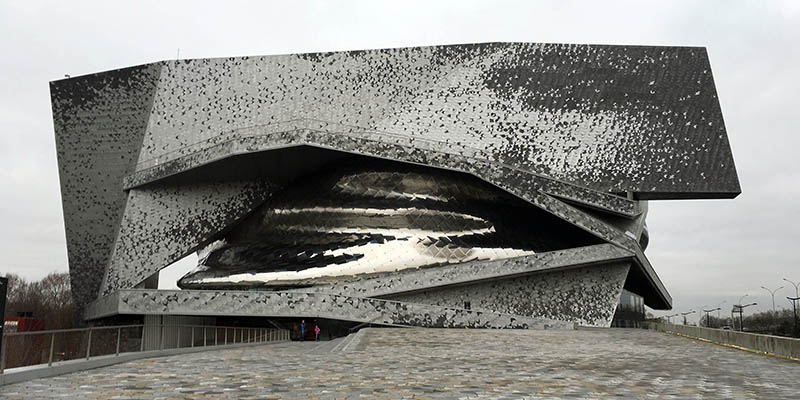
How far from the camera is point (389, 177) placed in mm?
29562

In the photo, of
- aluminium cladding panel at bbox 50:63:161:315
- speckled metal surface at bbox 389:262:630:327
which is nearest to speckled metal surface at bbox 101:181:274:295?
aluminium cladding panel at bbox 50:63:161:315

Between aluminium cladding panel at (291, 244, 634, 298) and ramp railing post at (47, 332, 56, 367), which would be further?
aluminium cladding panel at (291, 244, 634, 298)

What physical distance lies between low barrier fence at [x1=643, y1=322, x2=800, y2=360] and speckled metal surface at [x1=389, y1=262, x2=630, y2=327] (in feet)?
17.3

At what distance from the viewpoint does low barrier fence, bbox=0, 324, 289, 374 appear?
328 inches

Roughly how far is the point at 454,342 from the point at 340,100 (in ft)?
56.7

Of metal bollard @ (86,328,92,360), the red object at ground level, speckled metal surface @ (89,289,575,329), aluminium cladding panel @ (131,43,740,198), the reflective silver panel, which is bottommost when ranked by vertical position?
metal bollard @ (86,328,92,360)

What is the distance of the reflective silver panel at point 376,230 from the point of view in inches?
1038

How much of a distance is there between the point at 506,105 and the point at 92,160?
19.3m

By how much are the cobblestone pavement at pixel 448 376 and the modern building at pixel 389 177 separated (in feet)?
35.4

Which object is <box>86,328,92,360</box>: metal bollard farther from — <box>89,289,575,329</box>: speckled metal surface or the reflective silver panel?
the reflective silver panel

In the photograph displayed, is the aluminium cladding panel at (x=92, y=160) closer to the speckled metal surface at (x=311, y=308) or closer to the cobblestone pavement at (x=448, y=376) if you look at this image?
the speckled metal surface at (x=311, y=308)

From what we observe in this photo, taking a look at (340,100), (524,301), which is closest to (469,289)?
(524,301)

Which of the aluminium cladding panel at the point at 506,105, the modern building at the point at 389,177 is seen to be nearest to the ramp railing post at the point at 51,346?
the modern building at the point at 389,177

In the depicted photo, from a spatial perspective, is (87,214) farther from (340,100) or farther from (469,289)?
(469,289)
